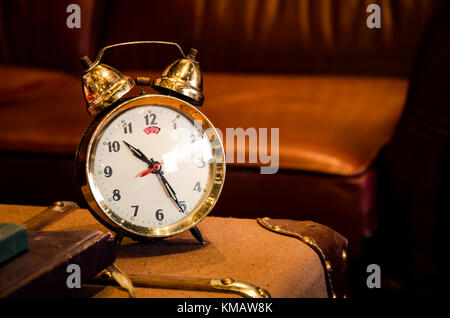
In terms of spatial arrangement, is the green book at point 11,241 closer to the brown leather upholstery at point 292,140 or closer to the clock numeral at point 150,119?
the clock numeral at point 150,119

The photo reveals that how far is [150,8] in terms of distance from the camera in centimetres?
223

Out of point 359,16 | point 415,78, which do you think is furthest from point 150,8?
point 415,78

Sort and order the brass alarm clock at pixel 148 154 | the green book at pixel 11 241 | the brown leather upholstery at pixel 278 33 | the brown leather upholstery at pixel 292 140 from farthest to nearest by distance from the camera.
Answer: the brown leather upholstery at pixel 278 33 → the brown leather upholstery at pixel 292 140 → the brass alarm clock at pixel 148 154 → the green book at pixel 11 241

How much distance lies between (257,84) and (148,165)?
106 cm

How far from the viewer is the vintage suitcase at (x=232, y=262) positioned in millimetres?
845

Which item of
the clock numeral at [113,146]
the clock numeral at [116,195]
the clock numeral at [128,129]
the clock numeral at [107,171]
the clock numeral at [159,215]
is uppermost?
the clock numeral at [128,129]

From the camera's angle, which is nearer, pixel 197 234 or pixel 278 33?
pixel 197 234

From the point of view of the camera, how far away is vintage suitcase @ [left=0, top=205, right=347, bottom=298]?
33.3 inches

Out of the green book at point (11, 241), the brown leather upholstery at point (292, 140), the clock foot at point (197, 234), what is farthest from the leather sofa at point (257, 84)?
the green book at point (11, 241)

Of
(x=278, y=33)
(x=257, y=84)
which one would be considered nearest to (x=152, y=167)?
(x=257, y=84)

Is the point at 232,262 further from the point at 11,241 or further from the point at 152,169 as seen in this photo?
the point at 11,241

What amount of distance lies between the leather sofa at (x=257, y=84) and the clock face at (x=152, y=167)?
21.0 inches

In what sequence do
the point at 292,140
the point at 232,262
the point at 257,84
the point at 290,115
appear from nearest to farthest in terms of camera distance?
1. the point at 232,262
2. the point at 292,140
3. the point at 290,115
4. the point at 257,84

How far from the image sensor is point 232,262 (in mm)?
932
